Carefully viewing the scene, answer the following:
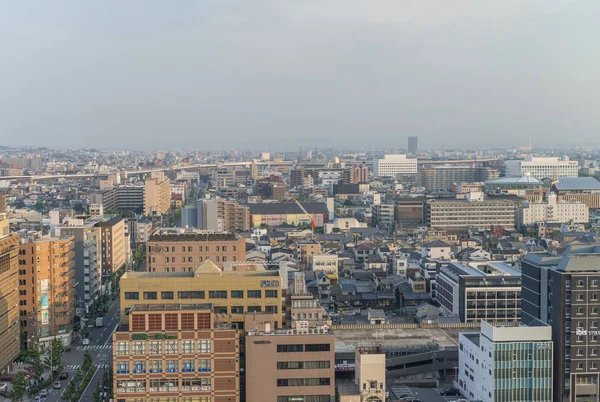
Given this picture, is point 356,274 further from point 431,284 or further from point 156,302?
point 156,302

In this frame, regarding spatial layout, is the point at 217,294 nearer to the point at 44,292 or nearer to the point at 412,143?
the point at 44,292

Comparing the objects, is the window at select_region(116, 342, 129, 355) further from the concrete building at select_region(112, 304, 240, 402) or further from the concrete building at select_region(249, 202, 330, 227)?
the concrete building at select_region(249, 202, 330, 227)

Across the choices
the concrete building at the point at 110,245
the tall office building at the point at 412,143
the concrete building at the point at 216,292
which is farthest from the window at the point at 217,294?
the tall office building at the point at 412,143

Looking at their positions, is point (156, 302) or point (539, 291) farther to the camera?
point (539, 291)

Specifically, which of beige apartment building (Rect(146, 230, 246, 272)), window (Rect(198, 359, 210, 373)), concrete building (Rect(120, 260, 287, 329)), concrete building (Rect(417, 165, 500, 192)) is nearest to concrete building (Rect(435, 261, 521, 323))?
beige apartment building (Rect(146, 230, 246, 272))

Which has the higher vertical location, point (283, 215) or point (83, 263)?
point (83, 263)

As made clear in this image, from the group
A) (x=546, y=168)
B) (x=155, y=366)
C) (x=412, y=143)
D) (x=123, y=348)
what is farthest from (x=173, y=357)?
(x=412, y=143)

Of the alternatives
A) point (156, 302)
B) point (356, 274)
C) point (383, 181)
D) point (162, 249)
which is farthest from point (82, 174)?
point (156, 302)
